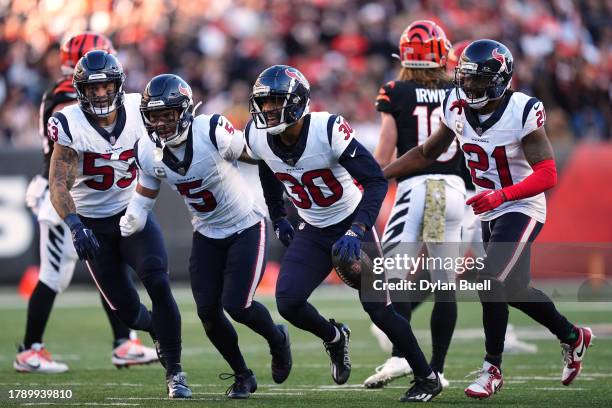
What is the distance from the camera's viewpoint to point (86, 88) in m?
6.12

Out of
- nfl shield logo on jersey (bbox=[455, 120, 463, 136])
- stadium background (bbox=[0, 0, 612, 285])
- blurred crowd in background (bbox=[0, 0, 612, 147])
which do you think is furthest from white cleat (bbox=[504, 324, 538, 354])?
blurred crowd in background (bbox=[0, 0, 612, 147])

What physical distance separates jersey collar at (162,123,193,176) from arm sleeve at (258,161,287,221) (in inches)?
16.6

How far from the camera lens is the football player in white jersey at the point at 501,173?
559 centimetres

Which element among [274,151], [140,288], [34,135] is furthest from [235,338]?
[34,135]

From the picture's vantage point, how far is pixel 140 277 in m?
5.99

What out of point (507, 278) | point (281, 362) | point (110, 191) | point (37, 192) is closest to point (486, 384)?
point (507, 278)

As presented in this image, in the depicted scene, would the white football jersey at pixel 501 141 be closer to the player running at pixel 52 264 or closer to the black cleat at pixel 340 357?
the black cleat at pixel 340 357

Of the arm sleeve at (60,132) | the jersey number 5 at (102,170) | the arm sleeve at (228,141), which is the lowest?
the jersey number 5 at (102,170)

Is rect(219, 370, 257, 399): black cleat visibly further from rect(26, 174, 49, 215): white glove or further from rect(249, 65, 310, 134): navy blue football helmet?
rect(26, 174, 49, 215): white glove

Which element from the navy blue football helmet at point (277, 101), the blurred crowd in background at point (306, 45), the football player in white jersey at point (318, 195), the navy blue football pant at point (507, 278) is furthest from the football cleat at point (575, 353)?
the blurred crowd in background at point (306, 45)

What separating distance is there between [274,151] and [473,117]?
1065 millimetres

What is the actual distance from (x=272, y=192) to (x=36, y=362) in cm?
226

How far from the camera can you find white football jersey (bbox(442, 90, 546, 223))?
562 cm

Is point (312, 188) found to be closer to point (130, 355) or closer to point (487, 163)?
point (487, 163)
